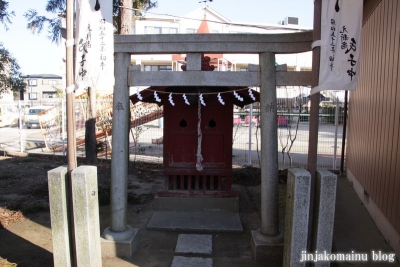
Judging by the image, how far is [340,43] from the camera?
3998 mm

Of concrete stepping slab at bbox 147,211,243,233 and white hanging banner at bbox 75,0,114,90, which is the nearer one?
white hanging banner at bbox 75,0,114,90

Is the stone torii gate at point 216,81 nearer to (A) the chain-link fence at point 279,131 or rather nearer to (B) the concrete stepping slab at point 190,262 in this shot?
(B) the concrete stepping slab at point 190,262

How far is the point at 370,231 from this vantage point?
538 cm

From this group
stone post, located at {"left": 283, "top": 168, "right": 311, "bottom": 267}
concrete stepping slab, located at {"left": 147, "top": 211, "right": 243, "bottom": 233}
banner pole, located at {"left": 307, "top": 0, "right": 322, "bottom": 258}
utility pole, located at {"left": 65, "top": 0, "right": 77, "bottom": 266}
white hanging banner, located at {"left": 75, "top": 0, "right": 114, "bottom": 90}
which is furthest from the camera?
concrete stepping slab, located at {"left": 147, "top": 211, "right": 243, "bottom": 233}

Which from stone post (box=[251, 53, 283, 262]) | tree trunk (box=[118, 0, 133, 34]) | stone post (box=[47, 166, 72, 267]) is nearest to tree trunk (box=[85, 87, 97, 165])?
tree trunk (box=[118, 0, 133, 34])

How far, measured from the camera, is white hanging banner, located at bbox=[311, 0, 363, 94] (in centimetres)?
394

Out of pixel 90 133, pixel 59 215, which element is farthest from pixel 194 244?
pixel 90 133

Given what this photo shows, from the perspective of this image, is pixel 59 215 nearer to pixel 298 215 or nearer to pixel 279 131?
pixel 298 215

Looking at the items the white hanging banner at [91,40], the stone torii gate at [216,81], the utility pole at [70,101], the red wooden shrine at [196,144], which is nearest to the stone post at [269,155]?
the stone torii gate at [216,81]

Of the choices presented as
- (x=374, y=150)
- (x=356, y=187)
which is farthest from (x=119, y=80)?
(x=356, y=187)

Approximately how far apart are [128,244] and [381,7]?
19.8ft

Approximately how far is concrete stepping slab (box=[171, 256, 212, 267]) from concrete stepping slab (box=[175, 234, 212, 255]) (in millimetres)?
232

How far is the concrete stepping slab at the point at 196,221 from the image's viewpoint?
6254 millimetres

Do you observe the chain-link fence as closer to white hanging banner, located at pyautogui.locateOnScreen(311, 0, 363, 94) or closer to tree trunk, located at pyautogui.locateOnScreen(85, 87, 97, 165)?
tree trunk, located at pyautogui.locateOnScreen(85, 87, 97, 165)
